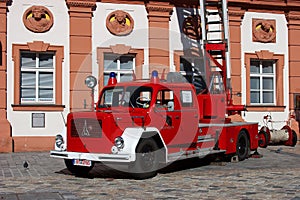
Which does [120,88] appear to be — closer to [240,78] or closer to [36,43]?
[36,43]

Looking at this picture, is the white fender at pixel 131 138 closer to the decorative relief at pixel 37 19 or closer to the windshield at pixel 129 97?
the windshield at pixel 129 97

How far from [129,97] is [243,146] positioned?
13.9 ft

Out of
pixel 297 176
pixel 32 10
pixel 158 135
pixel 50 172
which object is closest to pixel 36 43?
pixel 32 10

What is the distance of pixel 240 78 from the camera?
1912cm

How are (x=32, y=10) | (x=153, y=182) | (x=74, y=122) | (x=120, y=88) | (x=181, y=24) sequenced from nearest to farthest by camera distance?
(x=153, y=182) < (x=74, y=122) < (x=120, y=88) < (x=32, y=10) < (x=181, y=24)

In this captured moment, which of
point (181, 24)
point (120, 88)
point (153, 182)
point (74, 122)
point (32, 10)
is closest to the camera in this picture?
point (153, 182)

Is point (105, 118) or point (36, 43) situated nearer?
point (105, 118)

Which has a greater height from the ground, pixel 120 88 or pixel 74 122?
pixel 120 88

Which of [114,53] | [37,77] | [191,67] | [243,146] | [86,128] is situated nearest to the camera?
[86,128]

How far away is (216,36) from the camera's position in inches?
744

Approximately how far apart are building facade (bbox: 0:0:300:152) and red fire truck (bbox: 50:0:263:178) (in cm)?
325

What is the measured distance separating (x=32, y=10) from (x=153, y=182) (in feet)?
29.4

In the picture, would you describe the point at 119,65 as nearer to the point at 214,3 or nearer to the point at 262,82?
the point at 214,3

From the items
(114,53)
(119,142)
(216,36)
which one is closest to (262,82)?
(216,36)
